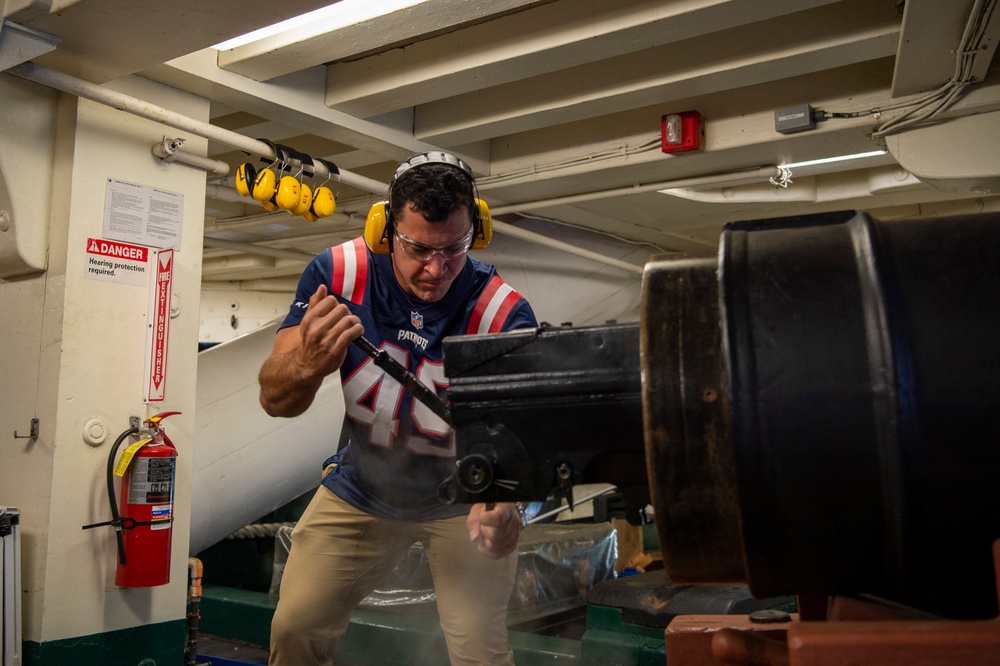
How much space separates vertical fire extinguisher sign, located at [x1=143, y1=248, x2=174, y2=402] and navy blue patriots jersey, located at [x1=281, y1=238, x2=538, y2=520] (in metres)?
1.36

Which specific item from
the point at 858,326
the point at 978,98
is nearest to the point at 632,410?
the point at 858,326

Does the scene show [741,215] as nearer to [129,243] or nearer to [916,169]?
[916,169]

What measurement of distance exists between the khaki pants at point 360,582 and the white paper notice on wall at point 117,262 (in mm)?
1469

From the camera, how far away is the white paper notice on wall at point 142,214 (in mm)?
3078

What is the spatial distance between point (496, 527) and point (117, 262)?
83.0 inches

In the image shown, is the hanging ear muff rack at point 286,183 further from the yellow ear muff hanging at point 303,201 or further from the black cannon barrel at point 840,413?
the black cannon barrel at point 840,413

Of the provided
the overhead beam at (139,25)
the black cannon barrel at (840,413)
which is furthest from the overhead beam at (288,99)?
the black cannon barrel at (840,413)

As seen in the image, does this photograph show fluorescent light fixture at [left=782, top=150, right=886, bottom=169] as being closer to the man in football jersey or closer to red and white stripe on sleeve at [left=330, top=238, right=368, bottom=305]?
the man in football jersey

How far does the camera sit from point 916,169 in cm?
332

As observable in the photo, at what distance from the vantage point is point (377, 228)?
206 centimetres

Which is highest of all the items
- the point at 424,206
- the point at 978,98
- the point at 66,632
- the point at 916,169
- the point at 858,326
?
the point at 978,98

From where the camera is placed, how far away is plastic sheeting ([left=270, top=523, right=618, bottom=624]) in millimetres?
3863

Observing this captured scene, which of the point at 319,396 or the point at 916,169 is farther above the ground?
the point at 916,169

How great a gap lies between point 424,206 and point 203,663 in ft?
8.11
